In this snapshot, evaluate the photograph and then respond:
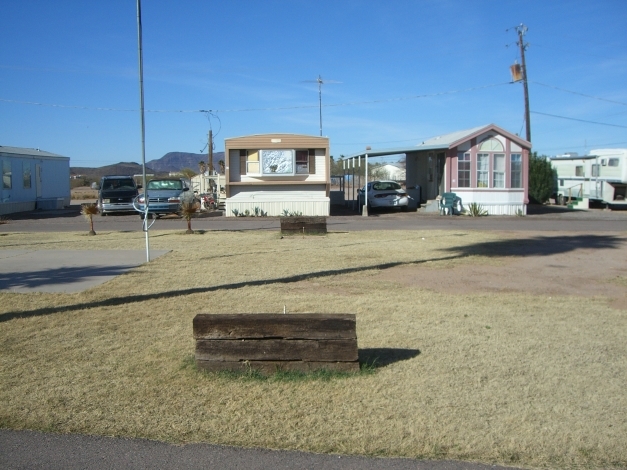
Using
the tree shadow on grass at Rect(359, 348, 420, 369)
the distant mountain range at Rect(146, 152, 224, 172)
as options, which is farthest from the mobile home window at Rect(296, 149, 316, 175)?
the distant mountain range at Rect(146, 152, 224, 172)

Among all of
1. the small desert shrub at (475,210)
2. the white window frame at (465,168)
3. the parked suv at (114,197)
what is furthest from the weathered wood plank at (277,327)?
the parked suv at (114,197)

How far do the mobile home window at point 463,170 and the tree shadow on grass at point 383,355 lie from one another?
20472mm

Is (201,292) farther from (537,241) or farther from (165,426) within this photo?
(537,241)

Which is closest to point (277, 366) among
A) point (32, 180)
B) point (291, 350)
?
point (291, 350)

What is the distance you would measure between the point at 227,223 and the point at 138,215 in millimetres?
6162

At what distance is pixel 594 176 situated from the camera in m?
30.8

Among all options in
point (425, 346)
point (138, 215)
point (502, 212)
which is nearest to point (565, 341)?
point (425, 346)

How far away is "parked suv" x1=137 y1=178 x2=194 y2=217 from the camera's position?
25391mm

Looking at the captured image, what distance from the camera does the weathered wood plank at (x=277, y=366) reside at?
5586 mm

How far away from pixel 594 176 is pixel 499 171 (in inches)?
301

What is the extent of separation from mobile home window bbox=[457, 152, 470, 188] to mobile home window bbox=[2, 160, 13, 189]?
19049mm

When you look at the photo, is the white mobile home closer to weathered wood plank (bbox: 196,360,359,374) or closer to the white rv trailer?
weathered wood plank (bbox: 196,360,359,374)

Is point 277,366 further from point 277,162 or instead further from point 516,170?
point 516,170

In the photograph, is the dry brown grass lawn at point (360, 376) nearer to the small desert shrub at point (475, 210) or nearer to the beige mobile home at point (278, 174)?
the beige mobile home at point (278, 174)
